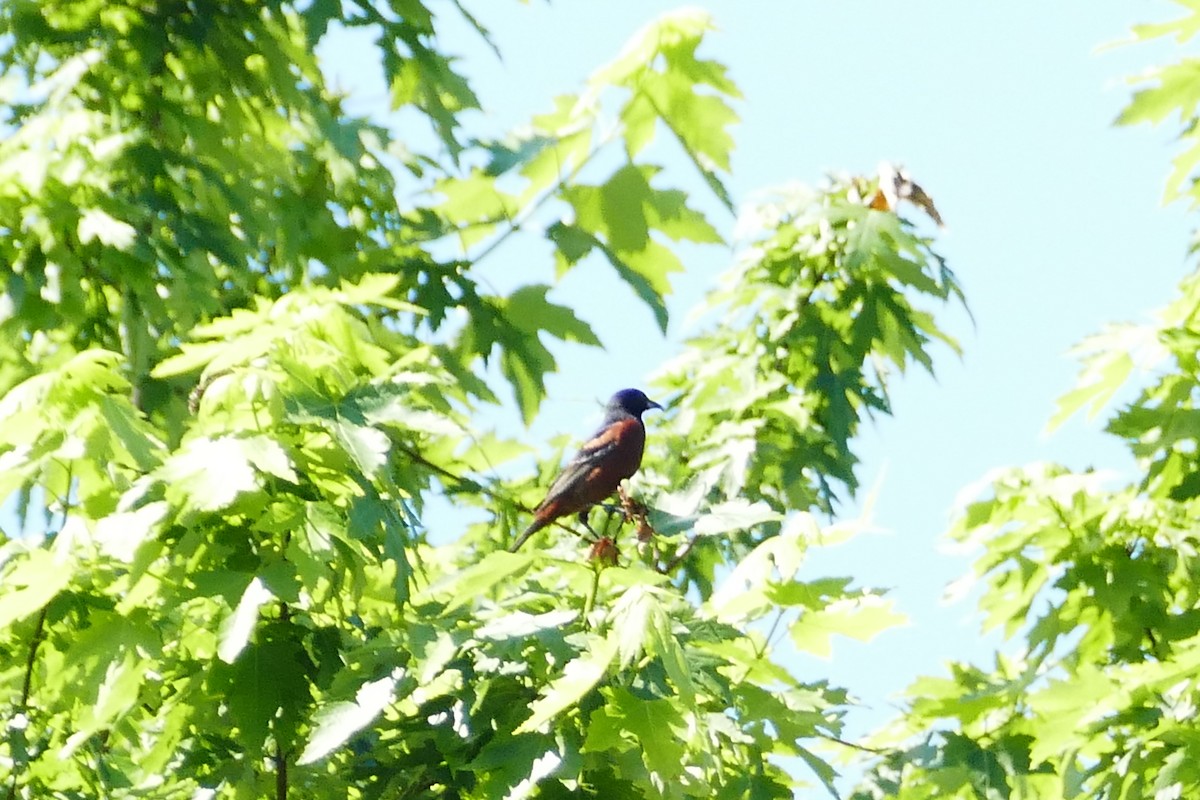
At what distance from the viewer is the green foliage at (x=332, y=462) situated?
6.89ft

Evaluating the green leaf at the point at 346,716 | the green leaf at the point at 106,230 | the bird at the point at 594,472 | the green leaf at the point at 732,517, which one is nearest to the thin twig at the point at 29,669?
the green leaf at the point at 346,716

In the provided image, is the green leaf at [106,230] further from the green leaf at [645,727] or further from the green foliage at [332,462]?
the green leaf at [645,727]

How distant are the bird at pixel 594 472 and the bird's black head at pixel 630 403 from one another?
0.11m

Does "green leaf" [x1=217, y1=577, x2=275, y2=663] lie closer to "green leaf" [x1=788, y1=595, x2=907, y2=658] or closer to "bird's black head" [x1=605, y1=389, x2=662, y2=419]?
"green leaf" [x1=788, y1=595, x2=907, y2=658]

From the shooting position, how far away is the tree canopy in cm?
213

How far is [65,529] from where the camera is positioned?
2.24 metres

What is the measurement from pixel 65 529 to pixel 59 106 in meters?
1.54

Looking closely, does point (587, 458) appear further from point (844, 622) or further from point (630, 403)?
point (844, 622)

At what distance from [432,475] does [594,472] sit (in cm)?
50

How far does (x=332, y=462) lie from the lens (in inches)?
87.6

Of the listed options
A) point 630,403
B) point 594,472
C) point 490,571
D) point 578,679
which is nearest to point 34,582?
point 490,571

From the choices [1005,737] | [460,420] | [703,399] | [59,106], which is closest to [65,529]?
[460,420]

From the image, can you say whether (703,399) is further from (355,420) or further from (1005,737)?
(355,420)

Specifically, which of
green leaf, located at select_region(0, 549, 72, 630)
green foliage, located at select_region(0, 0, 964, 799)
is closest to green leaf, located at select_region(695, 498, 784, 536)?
green foliage, located at select_region(0, 0, 964, 799)
